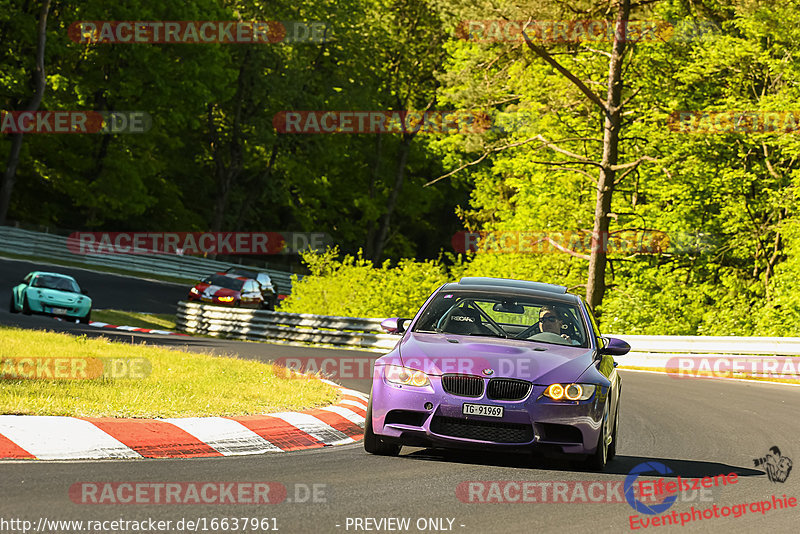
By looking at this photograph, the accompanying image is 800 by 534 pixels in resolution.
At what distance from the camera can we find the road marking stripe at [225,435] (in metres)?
9.02

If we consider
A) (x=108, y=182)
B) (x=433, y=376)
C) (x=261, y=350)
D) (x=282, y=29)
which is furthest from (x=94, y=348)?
(x=282, y=29)

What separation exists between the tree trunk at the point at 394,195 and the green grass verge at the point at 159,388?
49.5m

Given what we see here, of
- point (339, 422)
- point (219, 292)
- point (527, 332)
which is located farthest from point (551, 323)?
point (219, 292)

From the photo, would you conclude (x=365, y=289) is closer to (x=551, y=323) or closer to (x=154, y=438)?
(x=551, y=323)

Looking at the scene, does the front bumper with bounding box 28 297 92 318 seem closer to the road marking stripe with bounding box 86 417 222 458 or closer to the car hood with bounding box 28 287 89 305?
the car hood with bounding box 28 287 89 305

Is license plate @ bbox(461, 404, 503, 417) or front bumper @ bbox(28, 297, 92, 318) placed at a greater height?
license plate @ bbox(461, 404, 503, 417)

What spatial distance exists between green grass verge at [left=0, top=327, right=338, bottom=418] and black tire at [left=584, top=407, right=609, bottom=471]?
341 centimetres

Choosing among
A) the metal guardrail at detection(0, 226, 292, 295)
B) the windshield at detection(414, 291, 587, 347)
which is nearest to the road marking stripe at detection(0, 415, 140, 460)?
the windshield at detection(414, 291, 587, 347)

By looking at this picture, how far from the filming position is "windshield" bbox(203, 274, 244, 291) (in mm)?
36062

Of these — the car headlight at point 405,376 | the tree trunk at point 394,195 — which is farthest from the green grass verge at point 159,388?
the tree trunk at point 394,195

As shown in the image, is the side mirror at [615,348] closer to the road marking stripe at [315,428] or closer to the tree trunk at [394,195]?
the road marking stripe at [315,428]

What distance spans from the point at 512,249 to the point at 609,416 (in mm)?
31781

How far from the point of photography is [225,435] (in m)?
9.32

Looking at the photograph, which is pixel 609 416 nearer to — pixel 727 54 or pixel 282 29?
pixel 727 54
